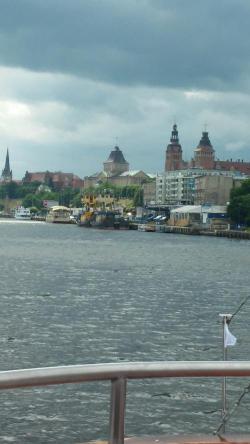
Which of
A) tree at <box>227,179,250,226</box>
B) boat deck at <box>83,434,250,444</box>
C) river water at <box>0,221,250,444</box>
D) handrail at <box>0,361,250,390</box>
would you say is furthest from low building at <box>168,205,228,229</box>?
handrail at <box>0,361,250,390</box>

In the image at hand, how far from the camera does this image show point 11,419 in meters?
15.9

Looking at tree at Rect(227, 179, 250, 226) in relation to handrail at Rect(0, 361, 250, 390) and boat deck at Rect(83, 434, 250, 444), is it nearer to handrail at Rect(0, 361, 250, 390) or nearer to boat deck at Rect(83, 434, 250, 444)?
boat deck at Rect(83, 434, 250, 444)

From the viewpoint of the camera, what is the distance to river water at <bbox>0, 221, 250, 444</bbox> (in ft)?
34.1

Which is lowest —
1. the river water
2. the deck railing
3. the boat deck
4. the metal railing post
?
the river water

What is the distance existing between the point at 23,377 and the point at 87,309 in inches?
1297

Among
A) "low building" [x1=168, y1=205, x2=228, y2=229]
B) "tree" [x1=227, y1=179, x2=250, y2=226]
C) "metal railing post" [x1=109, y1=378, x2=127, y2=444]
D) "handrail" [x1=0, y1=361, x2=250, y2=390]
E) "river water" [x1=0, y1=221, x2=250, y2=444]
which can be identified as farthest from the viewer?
"low building" [x1=168, y1=205, x2=228, y2=229]

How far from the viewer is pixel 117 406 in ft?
12.1

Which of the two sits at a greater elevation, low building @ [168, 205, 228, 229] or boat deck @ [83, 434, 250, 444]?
low building @ [168, 205, 228, 229]

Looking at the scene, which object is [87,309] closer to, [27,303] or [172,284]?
[27,303]

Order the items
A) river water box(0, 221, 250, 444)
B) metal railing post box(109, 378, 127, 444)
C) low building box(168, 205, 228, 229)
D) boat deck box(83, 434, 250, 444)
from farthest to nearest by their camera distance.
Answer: low building box(168, 205, 228, 229)
river water box(0, 221, 250, 444)
boat deck box(83, 434, 250, 444)
metal railing post box(109, 378, 127, 444)

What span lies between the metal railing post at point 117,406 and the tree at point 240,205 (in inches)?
5621

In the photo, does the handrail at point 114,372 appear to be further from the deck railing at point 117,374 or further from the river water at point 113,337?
the river water at point 113,337

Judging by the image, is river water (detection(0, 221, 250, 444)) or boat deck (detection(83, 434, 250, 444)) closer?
boat deck (detection(83, 434, 250, 444))

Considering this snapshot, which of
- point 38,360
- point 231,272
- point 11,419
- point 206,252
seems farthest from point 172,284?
point 206,252
